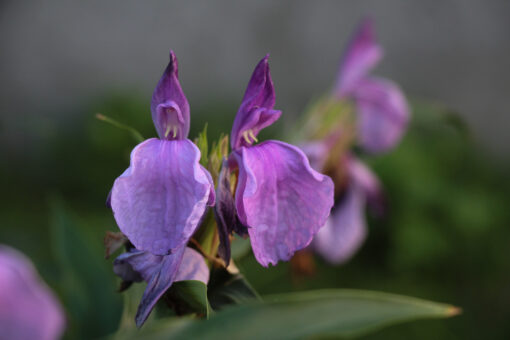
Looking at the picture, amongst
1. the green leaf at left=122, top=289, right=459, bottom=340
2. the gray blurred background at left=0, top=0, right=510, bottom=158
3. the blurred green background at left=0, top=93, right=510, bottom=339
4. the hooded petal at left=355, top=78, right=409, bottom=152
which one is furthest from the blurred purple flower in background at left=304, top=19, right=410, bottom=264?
the gray blurred background at left=0, top=0, right=510, bottom=158

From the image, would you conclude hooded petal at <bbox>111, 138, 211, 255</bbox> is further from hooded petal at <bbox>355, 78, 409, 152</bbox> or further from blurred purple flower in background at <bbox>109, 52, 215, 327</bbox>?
hooded petal at <bbox>355, 78, 409, 152</bbox>

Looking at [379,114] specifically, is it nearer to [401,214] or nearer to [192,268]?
[192,268]

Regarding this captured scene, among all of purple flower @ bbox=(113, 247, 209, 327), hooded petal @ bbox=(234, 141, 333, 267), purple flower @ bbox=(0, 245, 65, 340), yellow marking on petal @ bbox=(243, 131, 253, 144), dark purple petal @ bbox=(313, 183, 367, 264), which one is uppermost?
yellow marking on petal @ bbox=(243, 131, 253, 144)

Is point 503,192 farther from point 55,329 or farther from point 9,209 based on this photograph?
point 55,329

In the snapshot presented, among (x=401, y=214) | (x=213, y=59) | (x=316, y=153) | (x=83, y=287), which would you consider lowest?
(x=401, y=214)

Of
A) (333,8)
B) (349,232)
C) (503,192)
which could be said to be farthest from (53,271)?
(333,8)

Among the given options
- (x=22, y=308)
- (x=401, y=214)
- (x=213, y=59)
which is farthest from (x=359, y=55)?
(x=213, y=59)

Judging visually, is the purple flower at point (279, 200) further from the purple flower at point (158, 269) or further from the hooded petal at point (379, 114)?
the hooded petal at point (379, 114)

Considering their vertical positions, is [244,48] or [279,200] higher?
[279,200]
